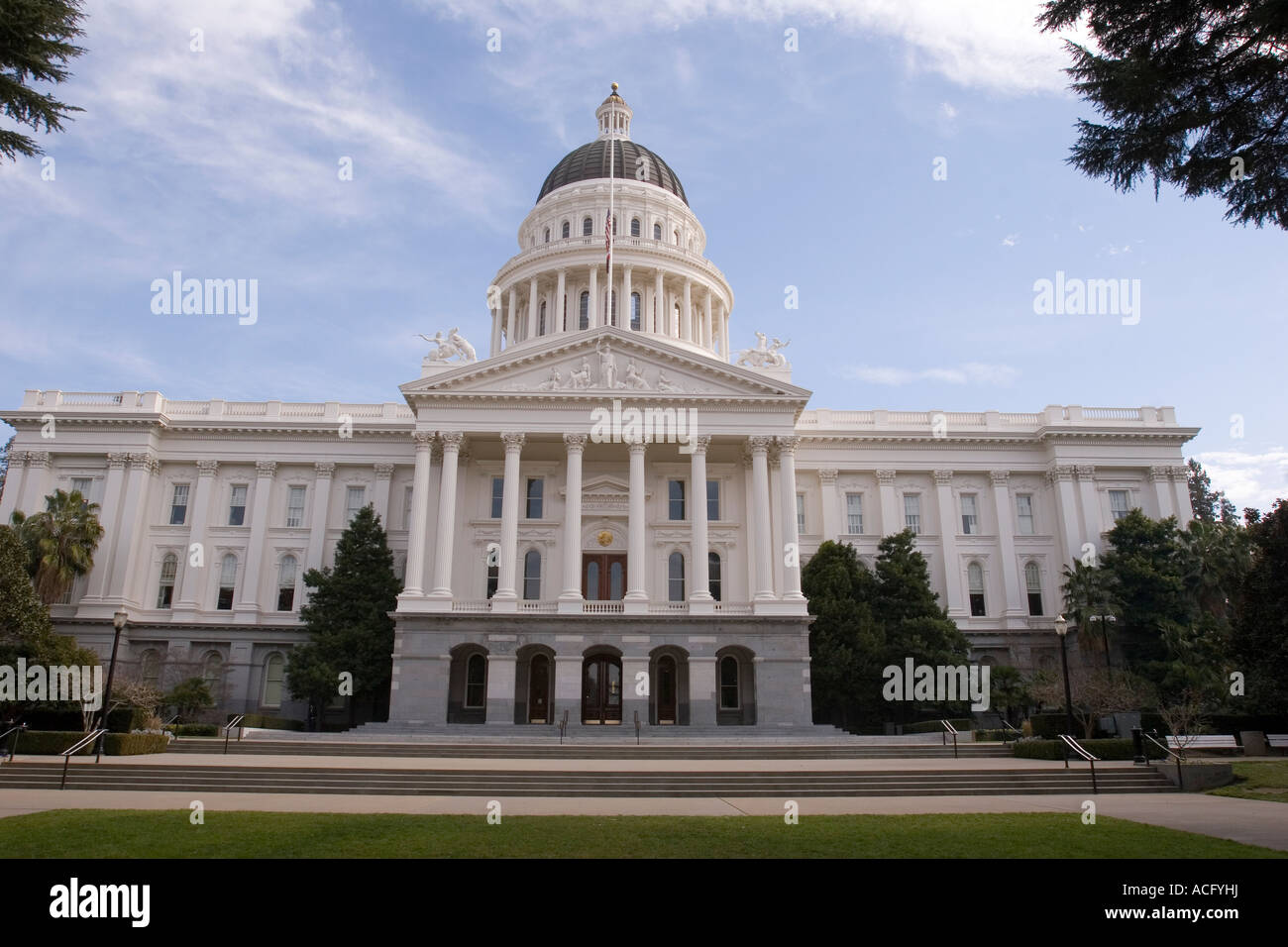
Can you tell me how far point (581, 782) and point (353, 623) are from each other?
24.8 meters

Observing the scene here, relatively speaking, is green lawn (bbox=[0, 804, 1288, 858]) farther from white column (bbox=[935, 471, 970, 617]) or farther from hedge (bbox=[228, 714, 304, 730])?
white column (bbox=[935, 471, 970, 617])

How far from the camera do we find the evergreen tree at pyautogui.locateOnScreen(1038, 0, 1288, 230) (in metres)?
13.4

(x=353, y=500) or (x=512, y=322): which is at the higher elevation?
(x=512, y=322)

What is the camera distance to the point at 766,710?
3978 cm

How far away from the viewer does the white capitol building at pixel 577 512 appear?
4078cm

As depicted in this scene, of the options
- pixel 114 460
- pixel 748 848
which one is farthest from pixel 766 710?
pixel 114 460

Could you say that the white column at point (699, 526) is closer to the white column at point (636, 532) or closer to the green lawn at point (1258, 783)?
the white column at point (636, 532)

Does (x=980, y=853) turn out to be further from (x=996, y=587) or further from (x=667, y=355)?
(x=996, y=587)

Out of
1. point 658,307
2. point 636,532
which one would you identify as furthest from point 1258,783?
point 658,307

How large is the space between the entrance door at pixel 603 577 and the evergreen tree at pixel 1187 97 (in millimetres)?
33713

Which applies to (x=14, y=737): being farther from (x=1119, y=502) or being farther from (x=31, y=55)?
(x=1119, y=502)

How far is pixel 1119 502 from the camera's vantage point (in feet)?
166

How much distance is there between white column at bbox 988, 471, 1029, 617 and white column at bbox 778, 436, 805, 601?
44.6 feet

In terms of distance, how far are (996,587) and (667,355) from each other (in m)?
A: 22.4
